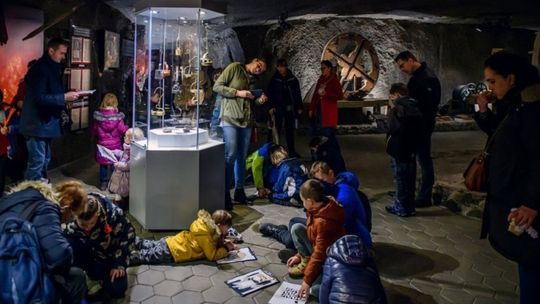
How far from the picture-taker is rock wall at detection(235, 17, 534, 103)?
1267 centimetres

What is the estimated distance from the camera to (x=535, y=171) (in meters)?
2.58

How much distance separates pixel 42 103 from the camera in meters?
5.32

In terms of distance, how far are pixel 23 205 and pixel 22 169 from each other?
3668mm

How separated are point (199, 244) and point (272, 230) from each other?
2.85ft

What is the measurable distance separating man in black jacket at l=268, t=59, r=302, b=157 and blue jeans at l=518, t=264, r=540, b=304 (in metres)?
6.16

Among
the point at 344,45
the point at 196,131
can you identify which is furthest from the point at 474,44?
the point at 196,131

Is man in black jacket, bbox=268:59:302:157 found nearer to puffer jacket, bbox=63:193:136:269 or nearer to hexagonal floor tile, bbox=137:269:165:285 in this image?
hexagonal floor tile, bbox=137:269:165:285

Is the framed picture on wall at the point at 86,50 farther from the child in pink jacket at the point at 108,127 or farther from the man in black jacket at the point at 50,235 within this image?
the man in black jacket at the point at 50,235

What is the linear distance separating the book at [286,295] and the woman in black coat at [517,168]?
4.80 ft

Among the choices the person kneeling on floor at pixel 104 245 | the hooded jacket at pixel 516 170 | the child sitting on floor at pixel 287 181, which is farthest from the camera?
the child sitting on floor at pixel 287 181

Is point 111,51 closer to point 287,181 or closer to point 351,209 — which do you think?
point 287,181

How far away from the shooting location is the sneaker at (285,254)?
4.48m

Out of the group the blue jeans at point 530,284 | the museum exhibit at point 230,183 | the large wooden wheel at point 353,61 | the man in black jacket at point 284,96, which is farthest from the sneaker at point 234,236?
the large wooden wheel at point 353,61

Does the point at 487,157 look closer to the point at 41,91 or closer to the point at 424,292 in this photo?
the point at 424,292
